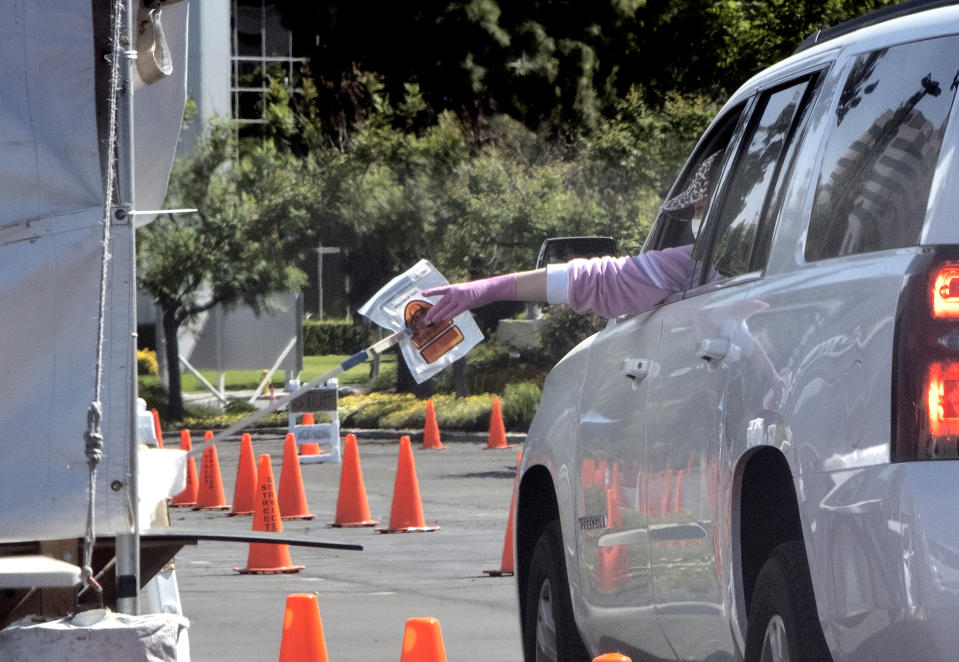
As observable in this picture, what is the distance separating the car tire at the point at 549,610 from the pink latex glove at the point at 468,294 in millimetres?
1106

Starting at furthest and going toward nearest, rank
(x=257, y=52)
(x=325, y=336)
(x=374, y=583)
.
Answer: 1. (x=257, y=52)
2. (x=325, y=336)
3. (x=374, y=583)

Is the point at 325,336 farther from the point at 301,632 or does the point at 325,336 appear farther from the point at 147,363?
the point at 301,632

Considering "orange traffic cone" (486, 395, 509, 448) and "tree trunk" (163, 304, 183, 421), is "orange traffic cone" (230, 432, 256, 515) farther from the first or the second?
"tree trunk" (163, 304, 183, 421)

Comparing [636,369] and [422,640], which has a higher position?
[636,369]

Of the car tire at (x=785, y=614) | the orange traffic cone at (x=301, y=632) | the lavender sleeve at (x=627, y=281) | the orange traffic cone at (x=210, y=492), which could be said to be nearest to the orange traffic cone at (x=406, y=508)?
the orange traffic cone at (x=210, y=492)

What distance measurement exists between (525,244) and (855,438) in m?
26.2

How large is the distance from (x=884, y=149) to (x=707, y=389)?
0.82 m

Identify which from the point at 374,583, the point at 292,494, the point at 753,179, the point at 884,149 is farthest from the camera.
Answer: the point at 292,494

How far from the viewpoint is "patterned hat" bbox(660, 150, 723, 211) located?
5457 mm

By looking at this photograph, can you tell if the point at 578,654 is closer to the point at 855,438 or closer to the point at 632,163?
the point at 855,438

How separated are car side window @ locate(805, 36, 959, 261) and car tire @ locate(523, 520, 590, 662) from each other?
2.24 metres

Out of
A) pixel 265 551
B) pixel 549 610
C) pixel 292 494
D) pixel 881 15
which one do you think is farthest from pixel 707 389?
pixel 292 494

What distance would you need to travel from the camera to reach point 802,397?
145 inches

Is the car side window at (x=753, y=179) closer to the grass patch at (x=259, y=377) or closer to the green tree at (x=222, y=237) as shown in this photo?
the green tree at (x=222, y=237)
